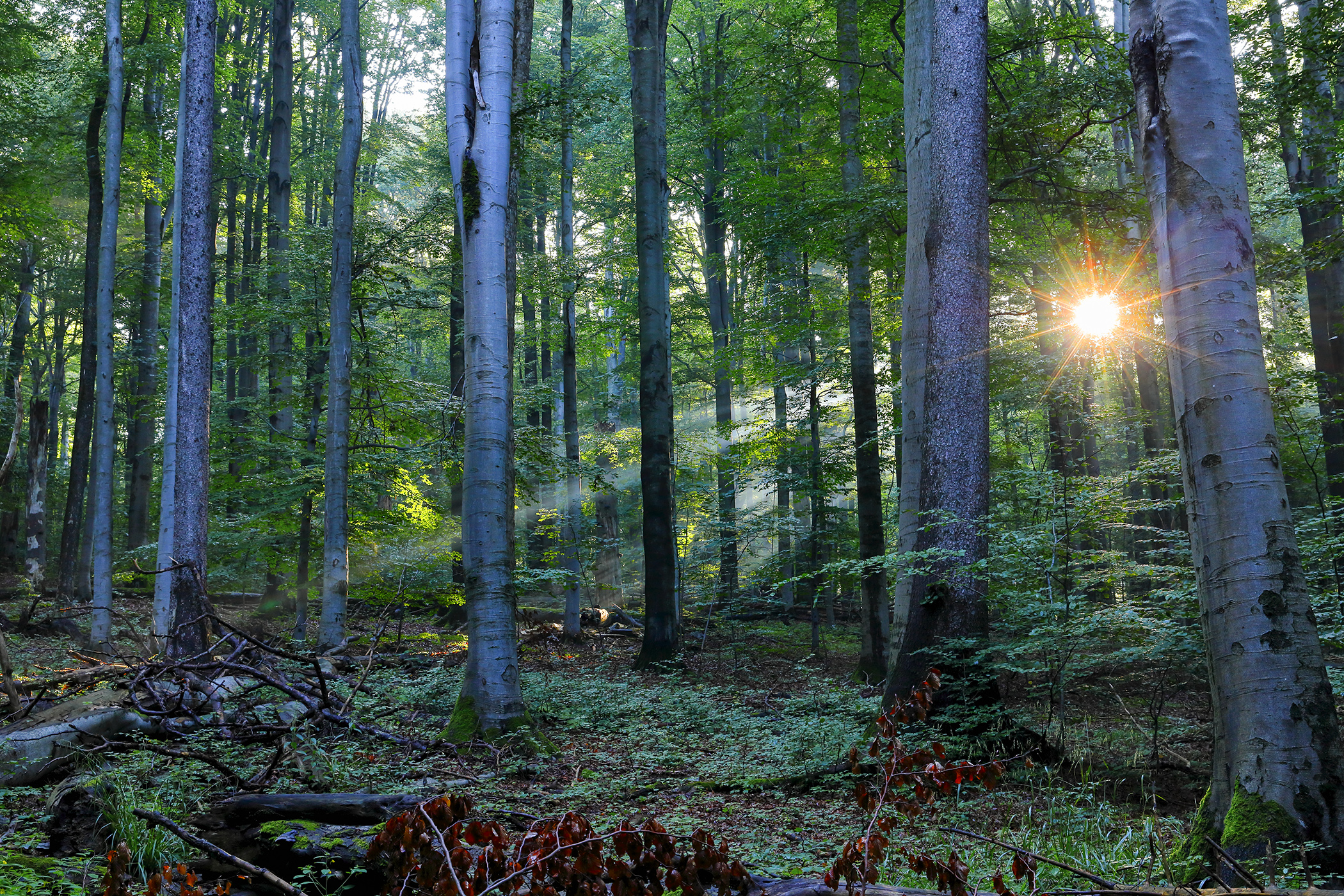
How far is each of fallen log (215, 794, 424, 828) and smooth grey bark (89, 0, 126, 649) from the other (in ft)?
32.3

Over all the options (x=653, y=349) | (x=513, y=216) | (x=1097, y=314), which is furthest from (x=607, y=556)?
(x=513, y=216)

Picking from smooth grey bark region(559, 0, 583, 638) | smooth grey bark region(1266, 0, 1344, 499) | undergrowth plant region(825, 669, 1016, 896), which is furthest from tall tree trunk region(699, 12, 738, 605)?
undergrowth plant region(825, 669, 1016, 896)

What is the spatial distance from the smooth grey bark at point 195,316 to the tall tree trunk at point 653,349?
5671 millimetres

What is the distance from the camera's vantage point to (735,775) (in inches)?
222

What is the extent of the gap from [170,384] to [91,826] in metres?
7.93

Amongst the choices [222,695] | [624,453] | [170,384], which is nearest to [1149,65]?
[222,695]

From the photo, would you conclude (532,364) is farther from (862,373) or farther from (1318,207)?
(1318,207)

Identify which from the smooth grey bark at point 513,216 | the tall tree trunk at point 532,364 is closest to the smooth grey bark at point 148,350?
the tall tree trunk at point 532,364

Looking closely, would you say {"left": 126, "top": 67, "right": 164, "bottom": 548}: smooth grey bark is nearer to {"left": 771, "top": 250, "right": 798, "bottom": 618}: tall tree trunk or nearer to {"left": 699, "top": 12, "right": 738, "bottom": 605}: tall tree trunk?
{"left": 699, "top": 12, "right": 738, "bottom": 605}: tall tree trunk

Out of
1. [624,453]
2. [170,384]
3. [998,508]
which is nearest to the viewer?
[998,508]

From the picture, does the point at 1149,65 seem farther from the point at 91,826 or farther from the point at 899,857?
the point at 91,826

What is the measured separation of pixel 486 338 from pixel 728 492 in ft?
34.6

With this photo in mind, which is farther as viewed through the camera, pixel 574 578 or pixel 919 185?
pixel 574 578

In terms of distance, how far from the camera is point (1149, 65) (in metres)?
3.80
